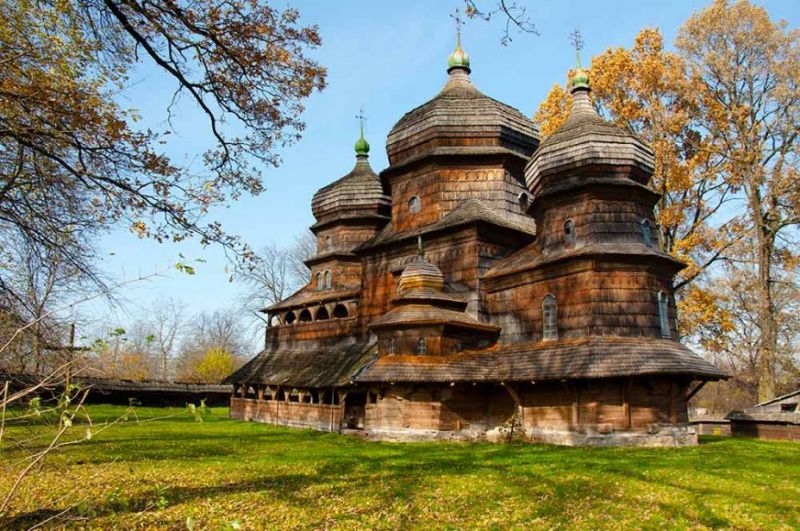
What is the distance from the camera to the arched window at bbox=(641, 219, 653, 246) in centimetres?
1759

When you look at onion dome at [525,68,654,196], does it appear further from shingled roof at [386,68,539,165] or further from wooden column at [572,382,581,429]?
wooden column at [572,382,581,429]

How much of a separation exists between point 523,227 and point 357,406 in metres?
8.60

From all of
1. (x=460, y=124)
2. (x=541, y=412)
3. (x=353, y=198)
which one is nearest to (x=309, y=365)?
(x=353, y=198)

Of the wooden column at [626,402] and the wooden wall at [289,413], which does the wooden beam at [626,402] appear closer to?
the wooden column at [626,402]

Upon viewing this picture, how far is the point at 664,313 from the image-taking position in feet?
55.9

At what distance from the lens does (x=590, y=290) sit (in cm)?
1631

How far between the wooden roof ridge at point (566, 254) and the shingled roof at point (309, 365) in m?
5.47

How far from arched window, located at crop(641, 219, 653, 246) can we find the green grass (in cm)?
583

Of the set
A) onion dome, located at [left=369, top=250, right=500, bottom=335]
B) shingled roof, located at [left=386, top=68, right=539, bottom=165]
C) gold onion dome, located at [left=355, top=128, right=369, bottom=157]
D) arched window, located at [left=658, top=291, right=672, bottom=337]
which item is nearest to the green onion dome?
gold onion dome, located at [left=355, top=128, right=369, bottom=157]

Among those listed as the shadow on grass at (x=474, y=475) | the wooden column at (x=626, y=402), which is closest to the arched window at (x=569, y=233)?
the wooden column at (x=626, y=402)

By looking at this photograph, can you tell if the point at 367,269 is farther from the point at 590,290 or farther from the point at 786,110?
the point at 786,110

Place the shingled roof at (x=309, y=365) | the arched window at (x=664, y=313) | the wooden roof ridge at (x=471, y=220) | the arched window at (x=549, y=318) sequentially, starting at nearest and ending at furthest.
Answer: the arched window at (x=664, y=313) → the arched window at (x=549, y=318) → the wooden roof ridge at (x=471, y=220) → the shingled roof at (x=309, y=365)

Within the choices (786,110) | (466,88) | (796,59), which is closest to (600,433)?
(466,88)

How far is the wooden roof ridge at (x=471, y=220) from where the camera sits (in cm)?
1969
